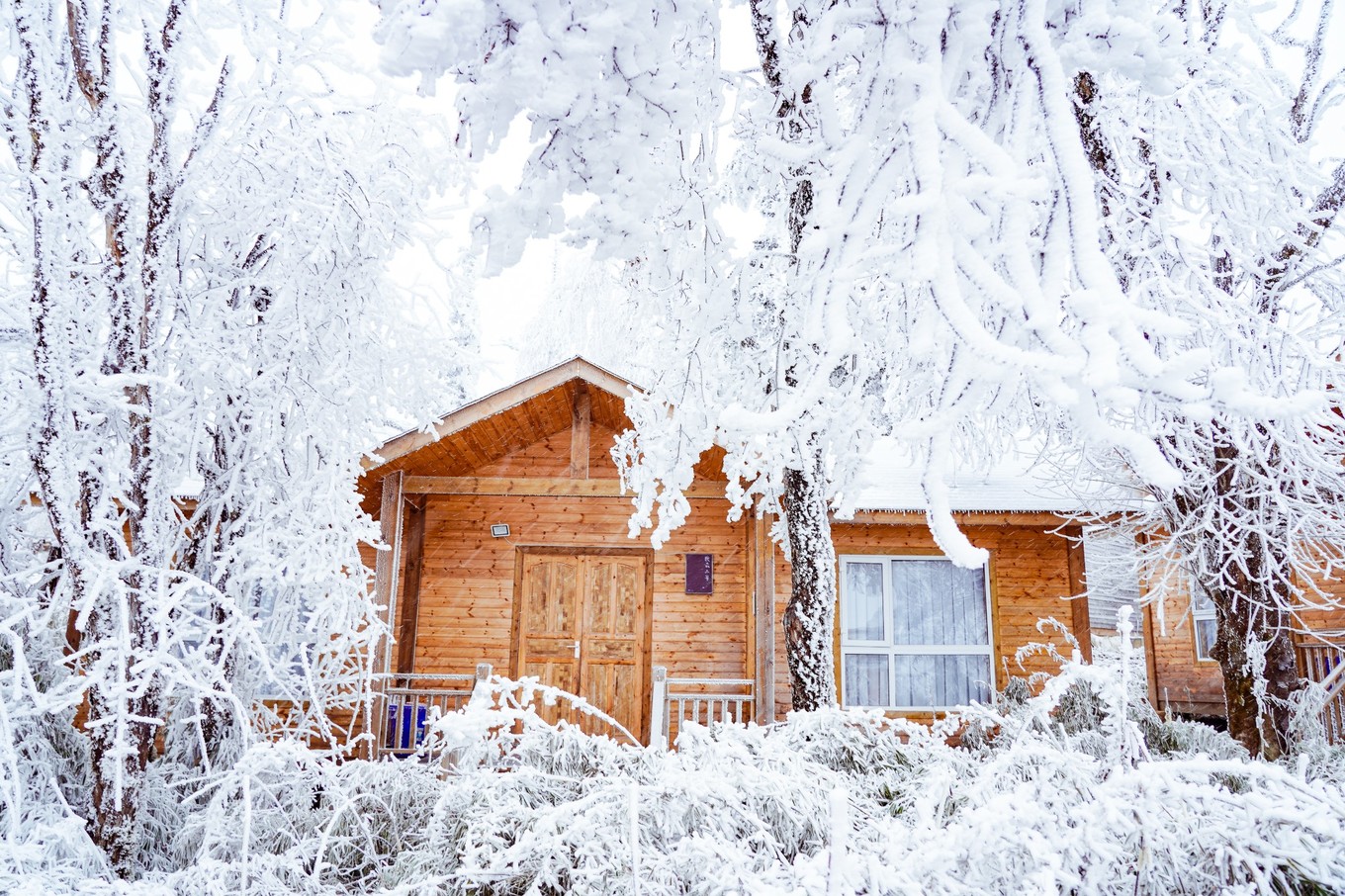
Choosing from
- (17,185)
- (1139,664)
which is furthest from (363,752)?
(1139,664)

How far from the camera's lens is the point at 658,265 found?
3.64m

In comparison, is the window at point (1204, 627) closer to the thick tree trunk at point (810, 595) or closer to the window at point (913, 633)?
the window at point (913, 633)

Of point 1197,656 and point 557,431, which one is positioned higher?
point 557,431

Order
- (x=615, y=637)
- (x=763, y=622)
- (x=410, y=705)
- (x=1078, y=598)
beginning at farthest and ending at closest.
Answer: (x=615, y=637)
(x=1078, y=598)
(x=410, y=705)
(x=763, y=622)

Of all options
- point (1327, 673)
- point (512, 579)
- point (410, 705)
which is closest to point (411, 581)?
point (512, 579)

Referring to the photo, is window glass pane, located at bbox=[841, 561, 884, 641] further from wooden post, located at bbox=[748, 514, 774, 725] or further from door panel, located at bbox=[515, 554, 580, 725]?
door panel, located at bbox=[515, 554, 580, 725]

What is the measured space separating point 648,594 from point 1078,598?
15.2ft

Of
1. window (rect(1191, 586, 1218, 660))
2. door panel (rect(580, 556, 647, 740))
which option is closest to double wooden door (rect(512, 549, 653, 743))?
door panel (rect(580, 556, 647, 740))

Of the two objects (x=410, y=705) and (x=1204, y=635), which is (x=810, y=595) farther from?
(x=1204, y=635)

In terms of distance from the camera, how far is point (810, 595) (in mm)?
5531

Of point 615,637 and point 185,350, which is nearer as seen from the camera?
point 185,350

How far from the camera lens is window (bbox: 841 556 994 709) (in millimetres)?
9031

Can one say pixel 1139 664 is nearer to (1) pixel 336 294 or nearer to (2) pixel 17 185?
(1) pixel 336 294

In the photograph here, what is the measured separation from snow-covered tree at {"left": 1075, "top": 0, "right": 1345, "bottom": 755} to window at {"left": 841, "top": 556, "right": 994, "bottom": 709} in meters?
3.88
